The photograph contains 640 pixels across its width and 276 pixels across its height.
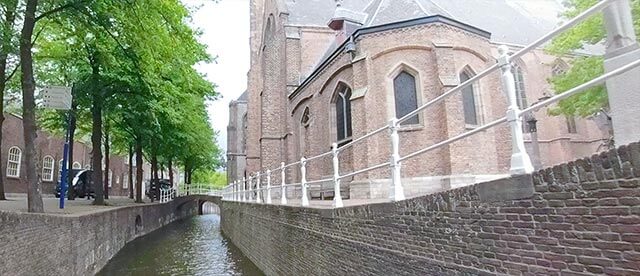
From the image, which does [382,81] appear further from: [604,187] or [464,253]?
[604,187]

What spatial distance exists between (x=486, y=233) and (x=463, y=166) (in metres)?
8.66

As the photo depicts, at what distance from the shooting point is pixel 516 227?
2627 mm

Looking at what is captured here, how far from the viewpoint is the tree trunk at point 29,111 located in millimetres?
8695

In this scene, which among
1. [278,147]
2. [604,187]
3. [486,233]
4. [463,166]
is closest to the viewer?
[604,187]

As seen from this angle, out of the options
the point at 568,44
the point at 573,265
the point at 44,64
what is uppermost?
the point at 44,64

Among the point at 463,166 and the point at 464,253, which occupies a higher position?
the point at 463,166

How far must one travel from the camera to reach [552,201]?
7.68 ft

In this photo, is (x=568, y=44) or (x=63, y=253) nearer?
(x=63, y=253)

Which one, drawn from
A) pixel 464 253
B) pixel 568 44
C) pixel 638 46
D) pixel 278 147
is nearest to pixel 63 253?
pixel 464 253

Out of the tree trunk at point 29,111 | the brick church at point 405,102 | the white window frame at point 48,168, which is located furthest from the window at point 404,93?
the white window frame at point 48,168

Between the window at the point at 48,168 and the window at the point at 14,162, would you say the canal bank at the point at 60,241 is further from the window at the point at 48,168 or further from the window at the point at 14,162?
the window at the point at 48,168

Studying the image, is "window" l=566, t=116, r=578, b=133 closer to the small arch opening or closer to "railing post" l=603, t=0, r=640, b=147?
"railing post" l=603, t=0, r=640, b=147

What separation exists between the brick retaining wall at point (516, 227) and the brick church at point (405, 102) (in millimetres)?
6393

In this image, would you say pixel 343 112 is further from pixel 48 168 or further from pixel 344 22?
pixel 48 168
